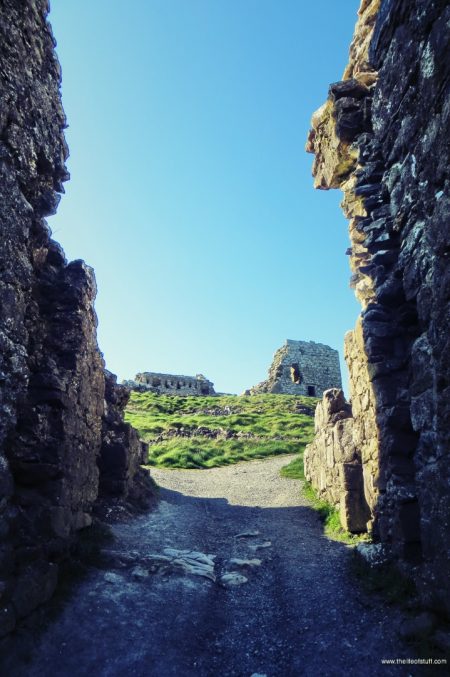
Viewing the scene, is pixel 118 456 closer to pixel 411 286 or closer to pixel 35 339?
pixel 35 339

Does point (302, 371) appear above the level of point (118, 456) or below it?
above

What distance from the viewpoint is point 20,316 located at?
525cm

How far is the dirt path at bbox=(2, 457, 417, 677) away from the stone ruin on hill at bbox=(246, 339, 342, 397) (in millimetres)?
37931

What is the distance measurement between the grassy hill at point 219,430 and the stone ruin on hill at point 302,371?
23.9 feet

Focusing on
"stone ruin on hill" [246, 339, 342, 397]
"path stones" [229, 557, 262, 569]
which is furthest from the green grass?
"stone ruin on hill" [246, 339, 342, 397]

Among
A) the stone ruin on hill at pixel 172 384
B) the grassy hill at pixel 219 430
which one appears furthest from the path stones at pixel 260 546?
the stone ruin on hill at pixel 172 384

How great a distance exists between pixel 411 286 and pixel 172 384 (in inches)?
1738

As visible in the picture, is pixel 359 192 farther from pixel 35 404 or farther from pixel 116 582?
pixel 116 582

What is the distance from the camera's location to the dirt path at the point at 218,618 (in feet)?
15.1

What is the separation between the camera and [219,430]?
23.8 meters

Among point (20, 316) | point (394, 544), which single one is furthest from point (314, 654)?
point (20, 316)

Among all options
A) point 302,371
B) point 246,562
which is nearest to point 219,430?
point 246,562

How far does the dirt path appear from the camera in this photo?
15.1 ft

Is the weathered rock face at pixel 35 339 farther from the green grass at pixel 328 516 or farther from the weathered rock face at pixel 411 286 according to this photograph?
the green grass at pixel 328 516
